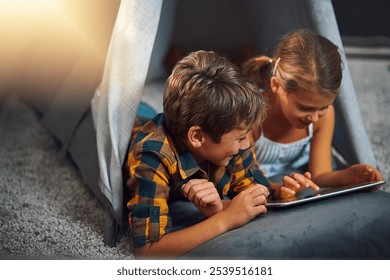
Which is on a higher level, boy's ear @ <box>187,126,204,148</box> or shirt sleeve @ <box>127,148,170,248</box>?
boy's ear @ <box>187,126,204,148</box>

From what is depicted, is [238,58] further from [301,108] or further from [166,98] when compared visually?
[166,98]

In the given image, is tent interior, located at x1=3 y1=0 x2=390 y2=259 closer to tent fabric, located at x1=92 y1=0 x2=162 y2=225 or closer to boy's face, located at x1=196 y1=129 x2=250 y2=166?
A: tent fabric, located at x1=92 y1=0 x2=162 y2=225

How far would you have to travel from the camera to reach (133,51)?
97 cm

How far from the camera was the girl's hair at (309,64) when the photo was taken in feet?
3.28

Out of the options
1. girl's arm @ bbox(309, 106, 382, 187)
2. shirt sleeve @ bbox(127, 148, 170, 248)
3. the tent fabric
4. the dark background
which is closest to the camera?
shirt sleeve @ bbox(127, 148, 170, 248)

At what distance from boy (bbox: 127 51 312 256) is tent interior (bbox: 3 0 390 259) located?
0.12 ft

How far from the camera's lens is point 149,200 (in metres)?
0.85

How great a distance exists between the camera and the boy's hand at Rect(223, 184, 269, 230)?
86cm

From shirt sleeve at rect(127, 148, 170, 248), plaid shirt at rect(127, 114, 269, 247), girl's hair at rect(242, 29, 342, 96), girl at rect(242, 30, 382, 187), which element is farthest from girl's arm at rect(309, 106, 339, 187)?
shirt sleeve at rect(127, 148, 170, 248)

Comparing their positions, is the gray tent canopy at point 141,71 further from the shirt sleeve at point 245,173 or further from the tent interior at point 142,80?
the shirt sleeve at point 245,173

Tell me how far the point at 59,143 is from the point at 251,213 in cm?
73

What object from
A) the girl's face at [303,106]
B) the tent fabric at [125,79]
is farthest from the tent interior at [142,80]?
the girl's face at [303,106]

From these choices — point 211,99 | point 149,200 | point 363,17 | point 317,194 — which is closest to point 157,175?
point 149,200

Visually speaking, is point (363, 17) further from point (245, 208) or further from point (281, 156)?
point (245, 208)
